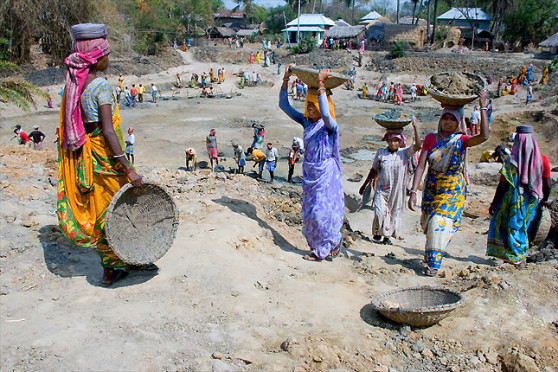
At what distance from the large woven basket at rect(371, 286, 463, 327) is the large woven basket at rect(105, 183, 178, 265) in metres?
1.99

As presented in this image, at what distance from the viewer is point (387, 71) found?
35406mm

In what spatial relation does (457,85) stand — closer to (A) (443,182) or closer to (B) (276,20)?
(A) (443,182)

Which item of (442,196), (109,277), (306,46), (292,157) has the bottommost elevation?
(292,157)

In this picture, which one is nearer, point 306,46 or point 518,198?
point 518,198

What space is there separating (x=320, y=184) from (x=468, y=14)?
48.4 metres

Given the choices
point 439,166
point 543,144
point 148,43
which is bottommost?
point 543,144

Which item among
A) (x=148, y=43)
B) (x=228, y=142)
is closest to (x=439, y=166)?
(x=228, y=142)

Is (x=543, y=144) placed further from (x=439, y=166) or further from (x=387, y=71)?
(x=387, y=71)

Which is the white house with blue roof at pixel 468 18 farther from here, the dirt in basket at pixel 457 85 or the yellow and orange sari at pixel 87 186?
the yellow and orange sari at pixel 87 186

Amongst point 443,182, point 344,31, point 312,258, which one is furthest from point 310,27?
point 312,258

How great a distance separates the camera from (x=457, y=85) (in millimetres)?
5492

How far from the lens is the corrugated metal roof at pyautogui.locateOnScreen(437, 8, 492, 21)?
4628cm

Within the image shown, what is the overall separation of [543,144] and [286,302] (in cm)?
1618

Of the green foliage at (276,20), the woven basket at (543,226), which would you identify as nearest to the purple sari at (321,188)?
the woven basket at (543,226)
